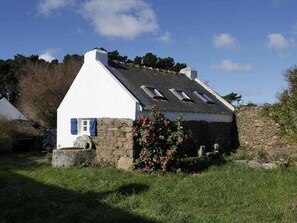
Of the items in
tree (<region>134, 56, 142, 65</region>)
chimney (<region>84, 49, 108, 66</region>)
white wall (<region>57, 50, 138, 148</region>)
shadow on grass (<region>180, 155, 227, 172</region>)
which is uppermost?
tree (<region>134, 56, 142, 65</region>)

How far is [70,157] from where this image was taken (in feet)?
48.4

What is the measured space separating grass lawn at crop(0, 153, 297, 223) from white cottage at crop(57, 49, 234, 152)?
289cm

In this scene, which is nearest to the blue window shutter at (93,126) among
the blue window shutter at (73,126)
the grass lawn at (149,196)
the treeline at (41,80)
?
the blue window shutter at (73,126)

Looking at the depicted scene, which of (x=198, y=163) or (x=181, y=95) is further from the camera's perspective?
(x=181, y=95)

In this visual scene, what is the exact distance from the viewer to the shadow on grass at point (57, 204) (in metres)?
7.99

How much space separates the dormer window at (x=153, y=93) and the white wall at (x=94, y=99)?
1.61m

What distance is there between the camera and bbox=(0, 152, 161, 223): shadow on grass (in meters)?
7.99

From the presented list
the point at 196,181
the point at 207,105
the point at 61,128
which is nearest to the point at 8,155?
the point at 61,128

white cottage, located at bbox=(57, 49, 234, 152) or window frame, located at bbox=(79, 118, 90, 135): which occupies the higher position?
white cottage, located at bbox=(57, 49, 234, 152)

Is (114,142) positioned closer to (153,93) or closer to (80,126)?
(153,93)

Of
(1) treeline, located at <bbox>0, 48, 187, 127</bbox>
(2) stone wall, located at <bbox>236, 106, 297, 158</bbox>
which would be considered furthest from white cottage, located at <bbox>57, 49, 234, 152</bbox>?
(1) treeline, located at <bbox>0, 48, 187, 127</bbox>

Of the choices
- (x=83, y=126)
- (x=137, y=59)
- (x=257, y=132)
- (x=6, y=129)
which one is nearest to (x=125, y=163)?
(x=83, y=126)

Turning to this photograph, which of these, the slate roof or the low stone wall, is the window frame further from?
the slate roof

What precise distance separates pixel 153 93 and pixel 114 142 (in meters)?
3.11
